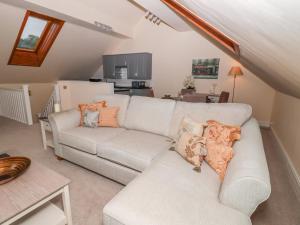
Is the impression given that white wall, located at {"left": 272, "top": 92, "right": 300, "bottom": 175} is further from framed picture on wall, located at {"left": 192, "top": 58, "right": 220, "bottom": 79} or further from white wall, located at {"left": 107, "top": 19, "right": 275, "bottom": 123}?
framed picture on wall, located at {"left": 192, "top": 58, "right": 220, "bottom": 79}

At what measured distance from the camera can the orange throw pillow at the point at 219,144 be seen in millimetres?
1373

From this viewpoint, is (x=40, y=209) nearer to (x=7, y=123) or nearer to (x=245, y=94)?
(x=7, y=123)

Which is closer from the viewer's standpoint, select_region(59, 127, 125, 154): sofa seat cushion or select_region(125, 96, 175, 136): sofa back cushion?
select_region(59, 127, 125, 154): sofa seat cushion

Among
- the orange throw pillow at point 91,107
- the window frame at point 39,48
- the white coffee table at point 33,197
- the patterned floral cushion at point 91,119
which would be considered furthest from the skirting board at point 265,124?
the window frame at point 39,48

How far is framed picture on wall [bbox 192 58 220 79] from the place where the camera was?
170 inches

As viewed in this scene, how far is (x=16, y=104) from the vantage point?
14.1 feet

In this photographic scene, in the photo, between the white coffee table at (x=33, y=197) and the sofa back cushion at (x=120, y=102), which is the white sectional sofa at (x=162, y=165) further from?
the white coffee table at (x=33, y=197)

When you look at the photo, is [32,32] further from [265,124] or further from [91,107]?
[265,124]

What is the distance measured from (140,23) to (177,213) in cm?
513

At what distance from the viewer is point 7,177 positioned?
1275mm

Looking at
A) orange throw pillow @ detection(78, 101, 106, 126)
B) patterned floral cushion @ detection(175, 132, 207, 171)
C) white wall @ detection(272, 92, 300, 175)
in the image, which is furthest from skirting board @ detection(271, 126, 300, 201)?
orange throw pillow @ detection(78, 101, 106, 126)

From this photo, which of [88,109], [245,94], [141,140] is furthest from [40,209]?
[245,94]

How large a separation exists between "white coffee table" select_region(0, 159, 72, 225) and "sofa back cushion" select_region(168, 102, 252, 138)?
4.33 ft

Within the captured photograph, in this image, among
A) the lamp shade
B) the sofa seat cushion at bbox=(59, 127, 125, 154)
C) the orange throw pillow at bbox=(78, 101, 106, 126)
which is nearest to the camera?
the sofa seat cushion at bbox=(59, 127, 125, 154)
